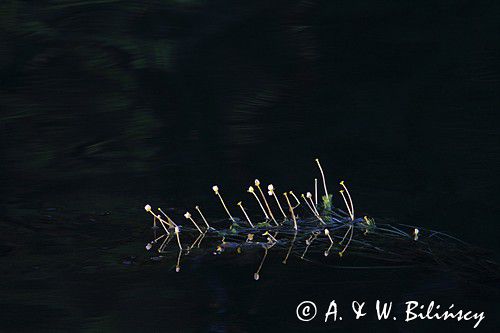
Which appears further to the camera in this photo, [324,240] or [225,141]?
[225,141]

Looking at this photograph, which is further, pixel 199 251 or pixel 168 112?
pixel 168 112

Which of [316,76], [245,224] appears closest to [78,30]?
[316,76]

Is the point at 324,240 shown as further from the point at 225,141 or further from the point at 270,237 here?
Result: the point at 225,141

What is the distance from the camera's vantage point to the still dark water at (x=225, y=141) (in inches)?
79.4

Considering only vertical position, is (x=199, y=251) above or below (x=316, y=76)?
below

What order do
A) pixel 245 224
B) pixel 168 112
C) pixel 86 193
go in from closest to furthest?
1. pixel 245 224
2. pixel 86 193
3. pixel 168 112

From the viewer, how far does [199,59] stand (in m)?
2.62

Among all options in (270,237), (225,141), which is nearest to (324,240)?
(270,237)

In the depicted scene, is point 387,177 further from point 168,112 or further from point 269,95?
point 168,112

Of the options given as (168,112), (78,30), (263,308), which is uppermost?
(78,30)

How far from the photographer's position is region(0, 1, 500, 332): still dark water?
2018mm

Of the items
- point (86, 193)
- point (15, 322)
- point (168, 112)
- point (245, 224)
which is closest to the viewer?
point (15, 322)

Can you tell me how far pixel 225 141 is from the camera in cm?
246

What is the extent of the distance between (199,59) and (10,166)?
0.55 metres
